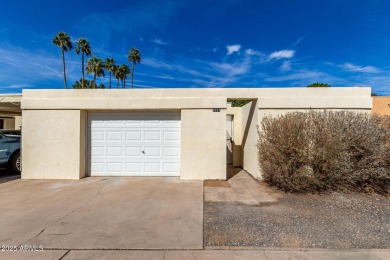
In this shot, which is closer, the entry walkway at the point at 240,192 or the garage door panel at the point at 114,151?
the entry walkway at the point at 240,192

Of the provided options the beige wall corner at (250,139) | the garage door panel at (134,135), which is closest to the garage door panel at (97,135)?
the garage door panel at (134,135)

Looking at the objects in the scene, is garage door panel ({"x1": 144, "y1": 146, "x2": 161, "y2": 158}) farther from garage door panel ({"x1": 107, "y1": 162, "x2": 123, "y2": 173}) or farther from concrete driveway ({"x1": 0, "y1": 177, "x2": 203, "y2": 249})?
concrete driveway ({"x1": 0, "y1": 177, "x2": 203, "y2": 249})

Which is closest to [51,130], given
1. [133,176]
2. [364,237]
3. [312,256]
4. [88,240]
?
[133,176]

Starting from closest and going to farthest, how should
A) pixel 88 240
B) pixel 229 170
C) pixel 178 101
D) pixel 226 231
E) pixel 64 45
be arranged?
pixel 88 240 < pixel 226 231 < pixel 178 101 < pixel 229 170 < pixel 64 45

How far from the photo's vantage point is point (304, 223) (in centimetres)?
409

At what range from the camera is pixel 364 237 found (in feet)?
11.7

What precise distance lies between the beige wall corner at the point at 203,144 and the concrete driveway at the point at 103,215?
1.99 feet

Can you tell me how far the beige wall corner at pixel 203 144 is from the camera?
295 inches

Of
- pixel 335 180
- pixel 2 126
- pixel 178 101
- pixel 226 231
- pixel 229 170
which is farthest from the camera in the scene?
pixel 2 126

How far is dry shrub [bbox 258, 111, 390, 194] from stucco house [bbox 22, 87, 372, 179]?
5.24 ft

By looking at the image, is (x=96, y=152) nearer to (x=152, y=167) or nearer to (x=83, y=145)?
(x=83, y=145)

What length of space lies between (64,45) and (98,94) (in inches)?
1024

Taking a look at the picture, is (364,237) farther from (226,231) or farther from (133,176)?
(133,176)

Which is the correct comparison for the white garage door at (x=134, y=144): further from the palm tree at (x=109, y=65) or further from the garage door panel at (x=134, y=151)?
the palm tree at (x=109, y=65)
